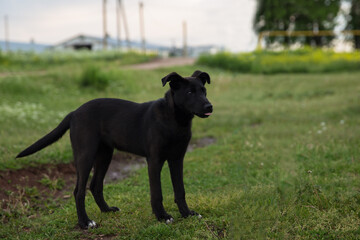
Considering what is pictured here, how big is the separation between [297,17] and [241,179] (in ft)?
110

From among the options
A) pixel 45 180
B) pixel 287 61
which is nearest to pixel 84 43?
pixel 287 61

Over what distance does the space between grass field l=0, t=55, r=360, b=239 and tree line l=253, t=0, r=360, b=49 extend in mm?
23627

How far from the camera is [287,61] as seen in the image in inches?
886

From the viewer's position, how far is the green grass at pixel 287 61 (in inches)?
855

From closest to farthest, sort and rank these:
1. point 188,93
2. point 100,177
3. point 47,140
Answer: point 188,93 < point 47,140 < point 100,177

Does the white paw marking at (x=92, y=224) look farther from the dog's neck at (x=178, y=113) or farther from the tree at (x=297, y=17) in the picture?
the tree at (x=297, y=17)

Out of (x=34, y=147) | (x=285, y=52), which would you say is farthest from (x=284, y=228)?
(x=285, y=52)

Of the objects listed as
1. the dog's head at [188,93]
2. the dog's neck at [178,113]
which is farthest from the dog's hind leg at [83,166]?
the dog's head at [188,93]

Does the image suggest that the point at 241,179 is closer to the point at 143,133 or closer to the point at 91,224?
the point at 143,133

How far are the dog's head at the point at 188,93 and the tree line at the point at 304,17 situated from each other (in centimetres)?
3334

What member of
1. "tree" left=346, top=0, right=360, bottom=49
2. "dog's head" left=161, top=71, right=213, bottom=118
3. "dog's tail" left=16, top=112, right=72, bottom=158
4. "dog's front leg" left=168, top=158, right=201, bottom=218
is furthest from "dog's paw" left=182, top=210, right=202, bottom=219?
"tree" left=346, top=0, right=360, bottom=49

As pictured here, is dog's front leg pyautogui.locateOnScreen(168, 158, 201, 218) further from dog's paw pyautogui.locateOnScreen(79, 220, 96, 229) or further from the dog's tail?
the dog's tail

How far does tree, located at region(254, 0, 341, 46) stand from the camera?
34594 mm

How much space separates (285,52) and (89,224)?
72.8 ft
